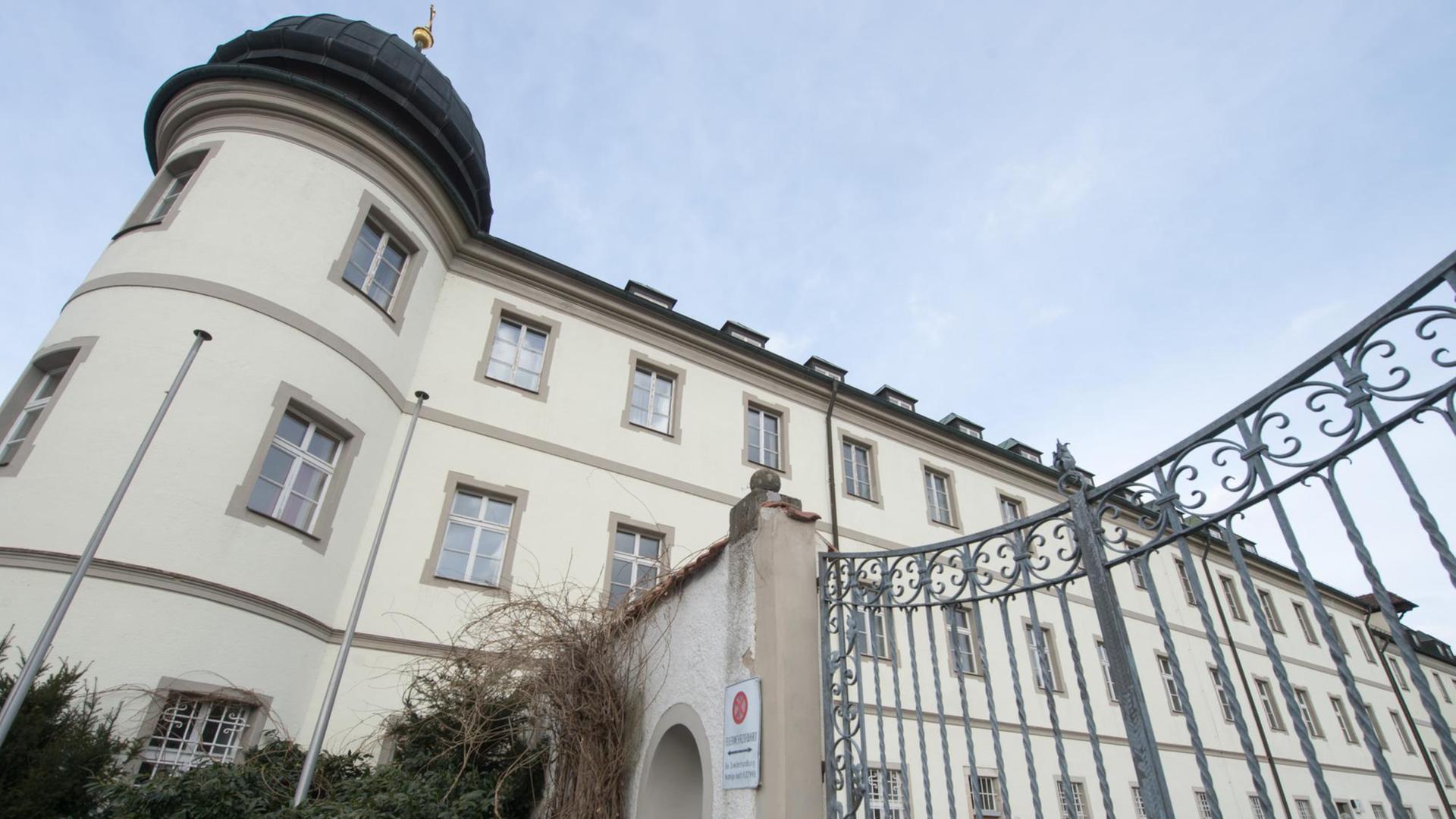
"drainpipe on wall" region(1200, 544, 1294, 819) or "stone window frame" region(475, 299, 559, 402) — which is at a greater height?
"stone window frame" region(475, 299, 559, 402)

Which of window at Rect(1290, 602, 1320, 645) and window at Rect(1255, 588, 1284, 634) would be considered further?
window at Rect(1290, 602, 1320, 645)

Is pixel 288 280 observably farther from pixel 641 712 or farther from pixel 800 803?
pixel 800 803

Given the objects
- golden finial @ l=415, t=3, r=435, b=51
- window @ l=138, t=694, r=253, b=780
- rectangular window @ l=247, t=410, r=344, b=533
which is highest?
golden finial @ l=415, t=3, r=435, b=51

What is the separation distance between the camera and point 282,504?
27.9 feet

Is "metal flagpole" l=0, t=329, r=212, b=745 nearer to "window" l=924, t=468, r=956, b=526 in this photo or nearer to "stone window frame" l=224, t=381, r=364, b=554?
"stone window frame" l=224, t=381, r=364, b=554

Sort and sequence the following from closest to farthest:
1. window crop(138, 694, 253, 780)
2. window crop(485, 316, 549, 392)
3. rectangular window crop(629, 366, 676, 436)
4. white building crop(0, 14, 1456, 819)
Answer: window crop(138, 694, 253, 780) → white building crop(0, 14, 1456, 819) → window crop(485, 316, 549, 392) → rectangular window crop(629, 366, 676, 436)

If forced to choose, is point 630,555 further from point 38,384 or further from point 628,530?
point 38,384

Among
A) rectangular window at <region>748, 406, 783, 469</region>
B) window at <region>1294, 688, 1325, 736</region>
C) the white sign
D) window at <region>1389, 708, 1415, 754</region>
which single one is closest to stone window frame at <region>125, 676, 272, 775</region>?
the white sign

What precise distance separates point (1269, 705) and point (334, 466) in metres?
23.8

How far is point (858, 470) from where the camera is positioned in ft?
52.1

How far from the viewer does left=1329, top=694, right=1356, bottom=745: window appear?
2294 centimetres

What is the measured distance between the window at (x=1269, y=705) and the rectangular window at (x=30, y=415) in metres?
26.3

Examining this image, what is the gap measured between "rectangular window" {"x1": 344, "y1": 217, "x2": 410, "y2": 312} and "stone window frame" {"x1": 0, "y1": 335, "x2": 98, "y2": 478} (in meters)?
2.85

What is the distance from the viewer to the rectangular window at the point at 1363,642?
2396 centimetres
